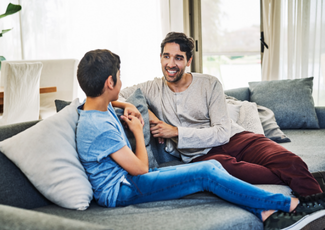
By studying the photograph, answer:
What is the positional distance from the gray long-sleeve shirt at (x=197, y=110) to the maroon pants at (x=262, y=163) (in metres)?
0.06

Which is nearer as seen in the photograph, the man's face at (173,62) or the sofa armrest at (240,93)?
the man's face at (173,62)

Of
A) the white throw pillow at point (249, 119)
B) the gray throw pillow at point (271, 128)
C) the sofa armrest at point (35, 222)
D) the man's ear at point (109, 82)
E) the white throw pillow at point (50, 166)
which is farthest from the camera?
the gray throw pillow at point (271, 128)

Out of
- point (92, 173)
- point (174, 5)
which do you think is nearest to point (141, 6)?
→ point (174, 5)

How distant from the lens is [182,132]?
1.71m

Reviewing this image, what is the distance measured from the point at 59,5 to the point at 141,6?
1176 millimetres

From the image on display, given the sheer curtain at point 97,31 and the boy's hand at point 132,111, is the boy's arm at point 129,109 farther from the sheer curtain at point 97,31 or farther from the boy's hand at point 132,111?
the sheer curtain at point 97,31

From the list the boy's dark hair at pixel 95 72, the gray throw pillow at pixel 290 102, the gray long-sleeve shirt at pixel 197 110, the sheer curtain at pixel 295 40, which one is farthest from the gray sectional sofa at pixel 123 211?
A: the sheer curtain at pixel 295 40

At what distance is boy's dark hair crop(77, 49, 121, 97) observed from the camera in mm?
1305

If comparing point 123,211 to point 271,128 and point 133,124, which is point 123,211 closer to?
point 133,124

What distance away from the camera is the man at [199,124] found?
5.43 ft

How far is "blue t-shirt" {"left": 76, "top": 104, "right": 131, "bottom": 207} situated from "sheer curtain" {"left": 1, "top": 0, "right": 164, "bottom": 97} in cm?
331

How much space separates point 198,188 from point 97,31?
371 cm

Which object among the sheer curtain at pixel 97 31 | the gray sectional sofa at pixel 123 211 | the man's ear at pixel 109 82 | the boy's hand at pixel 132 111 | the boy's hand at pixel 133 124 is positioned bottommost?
the gray sectional sofa at pixel 123 211

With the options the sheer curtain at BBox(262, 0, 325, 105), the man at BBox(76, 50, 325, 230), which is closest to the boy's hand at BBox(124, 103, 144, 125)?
the man at BBox(76, 50, 325, 230)
